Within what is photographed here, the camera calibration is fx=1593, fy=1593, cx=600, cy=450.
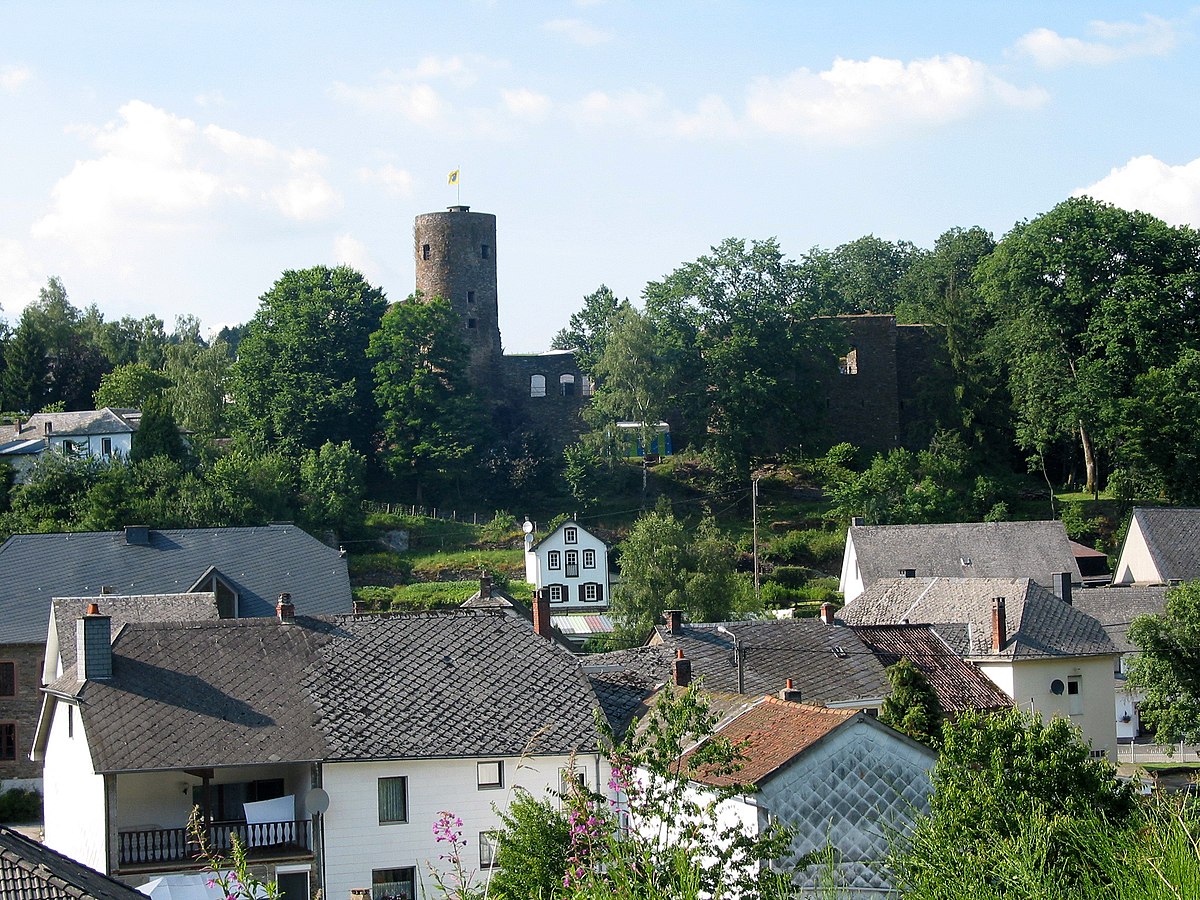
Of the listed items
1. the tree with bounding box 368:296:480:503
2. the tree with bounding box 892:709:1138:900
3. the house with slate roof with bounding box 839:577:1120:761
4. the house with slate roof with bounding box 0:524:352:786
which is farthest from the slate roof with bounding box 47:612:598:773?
the tree with bounding box 368:296:480:503

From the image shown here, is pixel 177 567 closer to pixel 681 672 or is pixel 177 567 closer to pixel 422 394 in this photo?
pixel 681 672

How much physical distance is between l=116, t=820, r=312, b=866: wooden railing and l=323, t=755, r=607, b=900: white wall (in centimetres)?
54

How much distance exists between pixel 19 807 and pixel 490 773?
54.8ft

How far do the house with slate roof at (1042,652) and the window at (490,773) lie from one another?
16569 millimetres

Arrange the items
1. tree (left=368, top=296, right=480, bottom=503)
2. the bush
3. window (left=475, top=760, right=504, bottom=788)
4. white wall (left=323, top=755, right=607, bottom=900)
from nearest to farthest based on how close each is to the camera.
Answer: white wall (left=323, top=755, right=607, bottom=900) < window (left=475, top=760, right=504, bottom=788) < the bush < tree (left=368, top=296, right=480, bottom=503)

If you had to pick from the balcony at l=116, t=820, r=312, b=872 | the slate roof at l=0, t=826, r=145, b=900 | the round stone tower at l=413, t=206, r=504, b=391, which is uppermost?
the round stone tower at l=413, t=206, r=504, b=391

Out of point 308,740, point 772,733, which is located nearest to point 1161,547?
point 772,733

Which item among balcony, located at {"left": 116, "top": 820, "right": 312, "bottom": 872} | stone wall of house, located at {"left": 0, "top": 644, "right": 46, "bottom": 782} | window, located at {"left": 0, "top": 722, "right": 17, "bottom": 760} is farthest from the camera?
window, located at {"left": 0, "top": 722, "right": 17, "bottom": 760}

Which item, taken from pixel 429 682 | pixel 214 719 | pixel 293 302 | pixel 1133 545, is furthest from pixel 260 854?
pixel 293 302

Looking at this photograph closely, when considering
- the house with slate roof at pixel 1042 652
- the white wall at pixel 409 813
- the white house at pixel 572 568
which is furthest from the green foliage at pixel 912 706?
the white house at pixel 572 568

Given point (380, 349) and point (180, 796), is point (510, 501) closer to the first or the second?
point (380, 349)

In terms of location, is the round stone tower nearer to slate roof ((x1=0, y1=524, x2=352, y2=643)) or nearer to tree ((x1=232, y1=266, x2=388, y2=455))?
tree ((x1=232, y1=266, x2=388, y2=455))

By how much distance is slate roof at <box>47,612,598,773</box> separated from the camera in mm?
23203

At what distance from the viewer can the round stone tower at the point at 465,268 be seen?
76.5m
